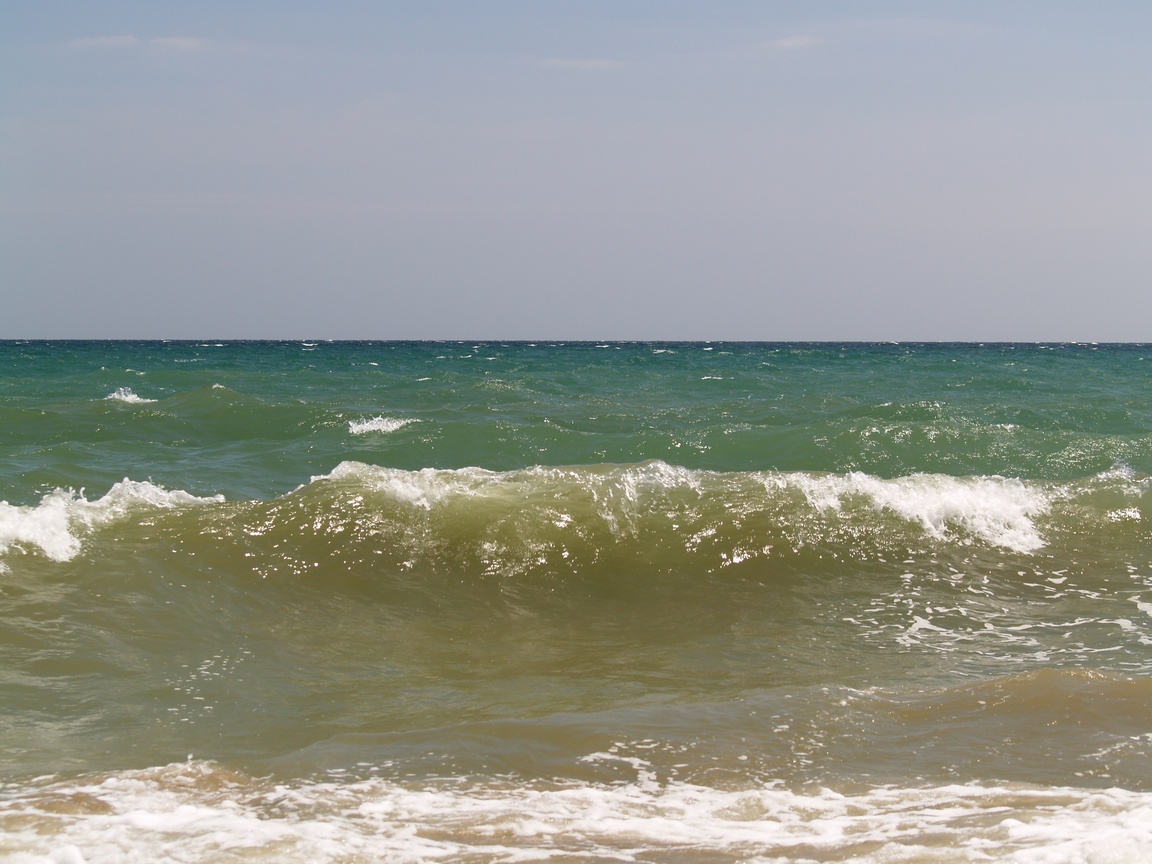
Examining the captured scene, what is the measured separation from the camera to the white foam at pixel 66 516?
21.7 feet

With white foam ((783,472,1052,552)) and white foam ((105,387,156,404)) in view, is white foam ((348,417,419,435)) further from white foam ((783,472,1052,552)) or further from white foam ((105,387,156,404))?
white foam ((783,472,1052,552))

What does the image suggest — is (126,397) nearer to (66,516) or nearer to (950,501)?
(66,516)

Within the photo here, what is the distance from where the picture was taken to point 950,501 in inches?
332

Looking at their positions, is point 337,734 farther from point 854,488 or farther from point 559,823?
point 854,488

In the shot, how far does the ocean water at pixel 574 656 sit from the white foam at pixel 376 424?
1406mm

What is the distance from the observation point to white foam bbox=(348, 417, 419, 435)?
44.8ft

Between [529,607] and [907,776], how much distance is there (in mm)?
3246

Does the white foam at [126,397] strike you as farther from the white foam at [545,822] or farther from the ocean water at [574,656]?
the white foam at [545,822]

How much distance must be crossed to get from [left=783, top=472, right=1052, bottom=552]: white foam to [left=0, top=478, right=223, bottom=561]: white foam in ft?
16.3

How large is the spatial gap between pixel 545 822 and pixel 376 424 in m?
11.3

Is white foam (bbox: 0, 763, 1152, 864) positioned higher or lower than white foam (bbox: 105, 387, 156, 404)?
lower

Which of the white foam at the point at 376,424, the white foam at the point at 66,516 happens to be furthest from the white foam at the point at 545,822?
the white foam at the point at 376,424

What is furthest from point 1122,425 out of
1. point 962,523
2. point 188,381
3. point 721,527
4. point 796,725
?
point 188,381

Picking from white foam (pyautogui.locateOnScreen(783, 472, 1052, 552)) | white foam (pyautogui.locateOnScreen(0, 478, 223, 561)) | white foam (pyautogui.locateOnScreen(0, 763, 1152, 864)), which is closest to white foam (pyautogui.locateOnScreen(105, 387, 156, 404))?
white foam (pyautogui.locateOnScreen(0, 478, 223, 561))
